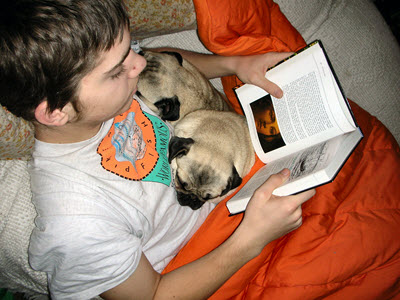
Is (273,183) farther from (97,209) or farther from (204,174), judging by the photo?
(97,209)

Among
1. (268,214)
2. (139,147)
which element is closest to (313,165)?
(268,214)

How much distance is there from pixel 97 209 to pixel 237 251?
0.72 m

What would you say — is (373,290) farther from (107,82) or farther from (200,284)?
(107,82)

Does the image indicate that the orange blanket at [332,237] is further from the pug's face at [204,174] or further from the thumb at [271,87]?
the thumb at [271,87]

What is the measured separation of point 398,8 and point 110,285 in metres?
4.61

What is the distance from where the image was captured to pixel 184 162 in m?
1.82

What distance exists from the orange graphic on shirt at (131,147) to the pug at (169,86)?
0.38 metres

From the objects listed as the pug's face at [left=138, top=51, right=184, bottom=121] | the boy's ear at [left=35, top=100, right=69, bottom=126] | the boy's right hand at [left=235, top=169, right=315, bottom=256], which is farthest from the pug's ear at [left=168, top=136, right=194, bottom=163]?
the boy's ear at [left=35, top=100, right=69, bottom=126]

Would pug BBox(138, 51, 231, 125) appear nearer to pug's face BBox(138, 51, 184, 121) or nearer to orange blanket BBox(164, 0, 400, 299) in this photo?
pug's face BBox(138, 51, 184, 121)

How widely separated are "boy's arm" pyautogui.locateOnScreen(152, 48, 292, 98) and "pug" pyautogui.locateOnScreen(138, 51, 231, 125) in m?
0.12

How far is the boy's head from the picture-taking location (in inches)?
34.4

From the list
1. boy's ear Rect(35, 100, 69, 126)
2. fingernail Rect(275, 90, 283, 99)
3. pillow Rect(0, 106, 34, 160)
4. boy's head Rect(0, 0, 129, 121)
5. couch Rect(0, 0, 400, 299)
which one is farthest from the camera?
couch Rect(0, 0, 400, 299)

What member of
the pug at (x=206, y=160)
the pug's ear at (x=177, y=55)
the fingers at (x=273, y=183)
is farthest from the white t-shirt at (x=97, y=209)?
the pug's ear at (x=177, y=55)

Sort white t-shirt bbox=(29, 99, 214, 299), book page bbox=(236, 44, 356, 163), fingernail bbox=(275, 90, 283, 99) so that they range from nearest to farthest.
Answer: white t-shirt bbox=(29, 99, 214, 299)
book page bbox=(236, 44, 356, 163)
fingernail bbox=(275, 90, 283, 99)
